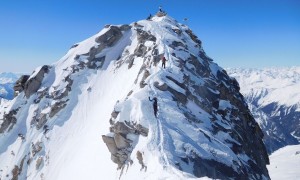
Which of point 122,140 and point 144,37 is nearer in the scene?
point 122,140

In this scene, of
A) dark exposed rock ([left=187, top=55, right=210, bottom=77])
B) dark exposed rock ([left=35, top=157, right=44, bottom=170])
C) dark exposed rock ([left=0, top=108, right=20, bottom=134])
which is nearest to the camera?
dark exposed rock ([left=187, top=55, right=210, bottom=77])

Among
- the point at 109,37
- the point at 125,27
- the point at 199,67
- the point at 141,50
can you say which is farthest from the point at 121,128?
the point at 125,27

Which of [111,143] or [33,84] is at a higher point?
[33,84]

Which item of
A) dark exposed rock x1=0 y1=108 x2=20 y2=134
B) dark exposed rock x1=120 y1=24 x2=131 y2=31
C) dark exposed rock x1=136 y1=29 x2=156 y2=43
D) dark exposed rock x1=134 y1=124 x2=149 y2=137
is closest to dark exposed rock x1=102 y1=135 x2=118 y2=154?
dark exposed rock x1=134 y1=124 x2=149 y2=137

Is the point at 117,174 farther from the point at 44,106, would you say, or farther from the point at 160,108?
the point at 44,106

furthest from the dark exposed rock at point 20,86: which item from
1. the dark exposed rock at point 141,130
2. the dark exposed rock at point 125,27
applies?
the dark exposed rock at point 141,130

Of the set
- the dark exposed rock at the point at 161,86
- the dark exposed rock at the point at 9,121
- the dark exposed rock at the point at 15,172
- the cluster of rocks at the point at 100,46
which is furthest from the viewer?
the cluster of rocks at the point at 100,46

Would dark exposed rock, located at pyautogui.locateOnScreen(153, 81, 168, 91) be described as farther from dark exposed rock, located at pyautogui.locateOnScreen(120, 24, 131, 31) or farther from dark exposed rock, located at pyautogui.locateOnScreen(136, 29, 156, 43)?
dark exposed rock, located at pyautogui.locateOnScreen(120, 24, 131, 31)

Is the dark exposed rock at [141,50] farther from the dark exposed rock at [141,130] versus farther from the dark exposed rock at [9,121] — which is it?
the dark exposed rock at [141,130]

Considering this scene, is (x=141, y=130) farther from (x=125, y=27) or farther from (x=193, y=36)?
(x=125, y=27)
